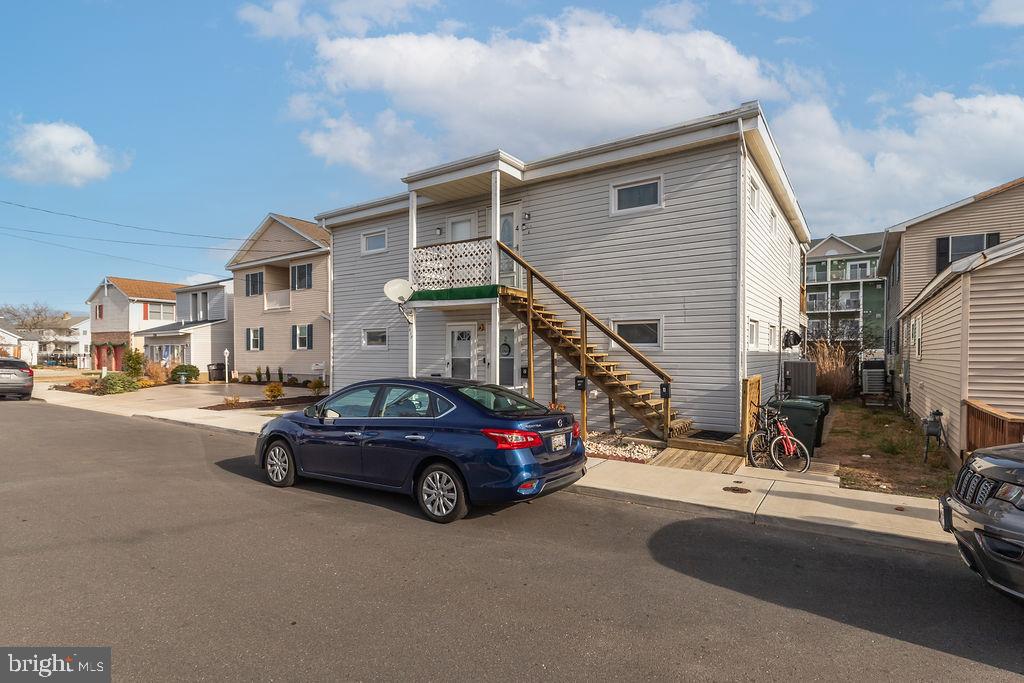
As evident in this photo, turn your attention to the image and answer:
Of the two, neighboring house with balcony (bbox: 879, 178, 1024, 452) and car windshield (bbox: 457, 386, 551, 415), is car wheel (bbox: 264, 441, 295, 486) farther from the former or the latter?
neighboring house with balcony (bbox: 879, 178, 1024, 452)

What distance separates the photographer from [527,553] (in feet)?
15.9

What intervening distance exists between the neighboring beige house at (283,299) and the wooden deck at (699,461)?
1834 centimetres

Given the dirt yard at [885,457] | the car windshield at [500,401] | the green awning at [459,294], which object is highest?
the green awning at [459,294]

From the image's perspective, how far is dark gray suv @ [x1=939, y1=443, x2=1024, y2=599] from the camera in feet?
10.7

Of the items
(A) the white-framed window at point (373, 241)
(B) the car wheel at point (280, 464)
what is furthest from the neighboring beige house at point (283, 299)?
(B) the car wheel at point (280, 464)

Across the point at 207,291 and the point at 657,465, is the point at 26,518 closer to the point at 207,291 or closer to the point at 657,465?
the point at 657,465

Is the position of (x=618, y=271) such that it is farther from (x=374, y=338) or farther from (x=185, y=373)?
(x=185, y=373)

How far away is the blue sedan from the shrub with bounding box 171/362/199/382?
76.6ft

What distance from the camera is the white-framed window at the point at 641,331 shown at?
11.0 meters

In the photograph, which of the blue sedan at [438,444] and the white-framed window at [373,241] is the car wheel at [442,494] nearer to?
the blue sedan at [438,444]

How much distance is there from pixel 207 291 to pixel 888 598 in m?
37.3

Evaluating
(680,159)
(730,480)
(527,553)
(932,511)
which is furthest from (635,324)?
(527,553)

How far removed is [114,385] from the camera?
22.0 m

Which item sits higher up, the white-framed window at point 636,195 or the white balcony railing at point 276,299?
the white-framed window at point 636,195
